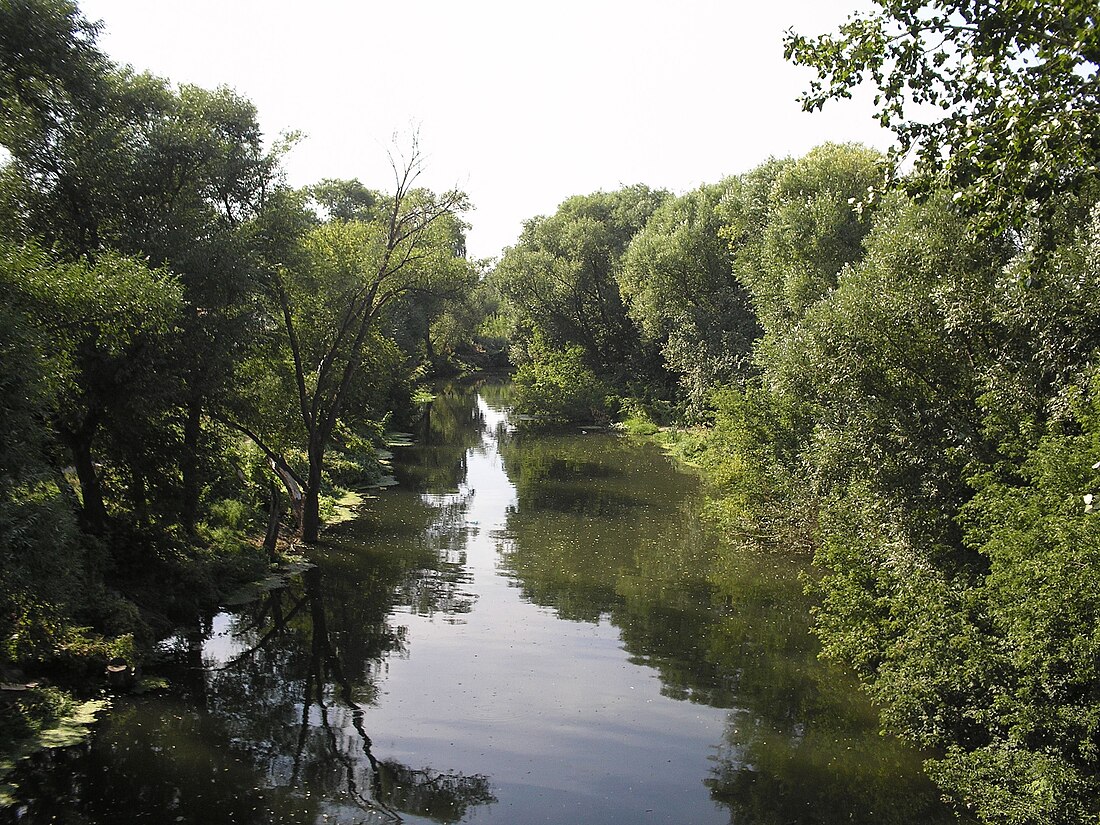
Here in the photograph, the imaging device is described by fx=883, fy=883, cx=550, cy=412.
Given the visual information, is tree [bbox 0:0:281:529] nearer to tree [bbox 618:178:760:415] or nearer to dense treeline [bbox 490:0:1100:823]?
dense treeline [bbox 490:0:1100:823]

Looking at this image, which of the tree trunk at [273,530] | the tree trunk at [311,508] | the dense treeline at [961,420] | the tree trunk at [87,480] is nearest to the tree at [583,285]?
the dense treeline at [961,420]

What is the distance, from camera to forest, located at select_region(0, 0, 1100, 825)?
10172mm

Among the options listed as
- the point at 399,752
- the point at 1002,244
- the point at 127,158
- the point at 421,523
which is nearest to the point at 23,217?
the point at 127,158

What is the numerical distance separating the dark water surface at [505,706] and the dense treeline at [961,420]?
→ 1369 mm

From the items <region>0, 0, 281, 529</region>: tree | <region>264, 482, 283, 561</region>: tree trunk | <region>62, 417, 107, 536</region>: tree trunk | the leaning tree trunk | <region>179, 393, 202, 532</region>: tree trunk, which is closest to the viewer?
Result: <region>0, 0, 281, 529</region>: tree

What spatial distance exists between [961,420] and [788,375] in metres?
6.20

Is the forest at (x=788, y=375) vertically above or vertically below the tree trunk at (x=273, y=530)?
above

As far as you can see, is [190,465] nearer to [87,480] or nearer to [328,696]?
[87,480]

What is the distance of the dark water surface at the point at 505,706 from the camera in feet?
→ 35.8

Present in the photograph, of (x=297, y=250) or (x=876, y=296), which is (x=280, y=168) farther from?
(x=876, y=296)

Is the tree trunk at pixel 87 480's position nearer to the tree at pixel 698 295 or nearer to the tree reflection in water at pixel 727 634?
the tree reflection in water at pixel 727 634

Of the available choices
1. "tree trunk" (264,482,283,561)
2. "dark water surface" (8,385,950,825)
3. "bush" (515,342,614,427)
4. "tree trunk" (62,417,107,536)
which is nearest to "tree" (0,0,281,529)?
"tree trunk" (62,417,107,536)

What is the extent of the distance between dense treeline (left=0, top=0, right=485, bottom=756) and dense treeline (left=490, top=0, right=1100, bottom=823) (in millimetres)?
10392

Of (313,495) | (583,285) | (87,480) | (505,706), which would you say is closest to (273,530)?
(313,495)
